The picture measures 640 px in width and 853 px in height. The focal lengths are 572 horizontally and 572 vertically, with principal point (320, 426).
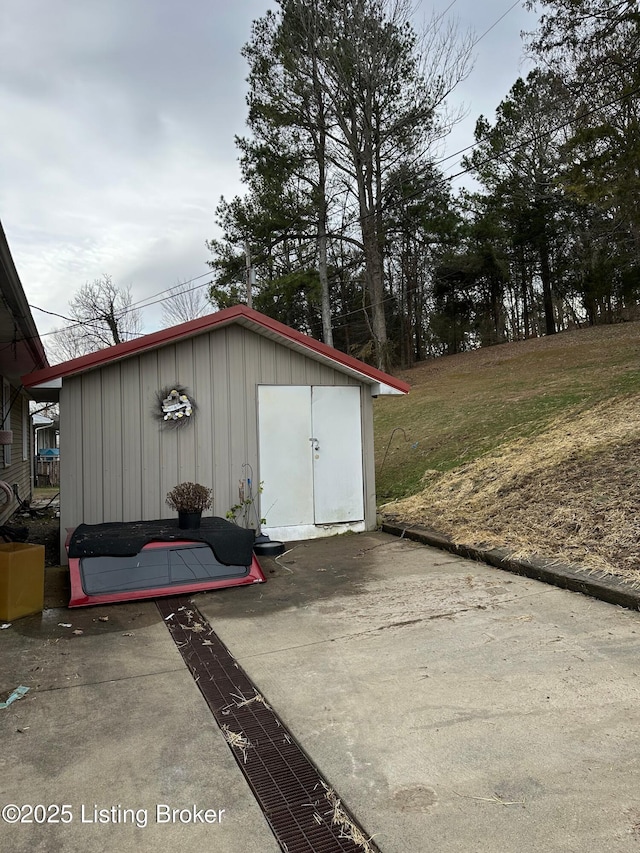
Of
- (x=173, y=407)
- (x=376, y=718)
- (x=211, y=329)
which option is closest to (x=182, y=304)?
(x=211, y=329)

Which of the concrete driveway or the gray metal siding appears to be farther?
the gray metal siding

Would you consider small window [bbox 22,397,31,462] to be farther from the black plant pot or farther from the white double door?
the black plant pot

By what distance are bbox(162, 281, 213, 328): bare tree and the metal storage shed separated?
2123cm

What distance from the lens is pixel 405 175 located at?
62.1ft

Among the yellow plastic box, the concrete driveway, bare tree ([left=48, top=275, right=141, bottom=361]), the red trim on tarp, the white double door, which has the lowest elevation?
the concrete driveway

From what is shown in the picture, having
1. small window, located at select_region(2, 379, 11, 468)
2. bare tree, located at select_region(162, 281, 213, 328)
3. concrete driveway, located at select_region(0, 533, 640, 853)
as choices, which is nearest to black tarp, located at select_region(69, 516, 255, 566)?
concrete driveway, located at select_region(0, 533, 640, 853)

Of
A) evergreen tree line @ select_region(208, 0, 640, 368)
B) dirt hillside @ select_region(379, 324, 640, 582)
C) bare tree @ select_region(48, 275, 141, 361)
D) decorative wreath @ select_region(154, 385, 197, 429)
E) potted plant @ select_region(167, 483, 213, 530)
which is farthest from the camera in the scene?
bare tree @ select_region(48, 275, 141, 361)

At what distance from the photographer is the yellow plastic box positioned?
410 centimetres

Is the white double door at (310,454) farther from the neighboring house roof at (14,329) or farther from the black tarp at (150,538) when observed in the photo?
the neighboring house roof at (14,329)

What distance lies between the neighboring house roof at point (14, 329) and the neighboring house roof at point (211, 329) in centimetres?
57

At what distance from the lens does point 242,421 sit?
6.71 meters

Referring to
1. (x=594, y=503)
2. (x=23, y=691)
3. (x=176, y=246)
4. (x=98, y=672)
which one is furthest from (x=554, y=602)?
(x=176, y=246)

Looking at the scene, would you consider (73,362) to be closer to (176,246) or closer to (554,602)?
(554,602)

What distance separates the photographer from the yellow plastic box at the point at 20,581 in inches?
161
